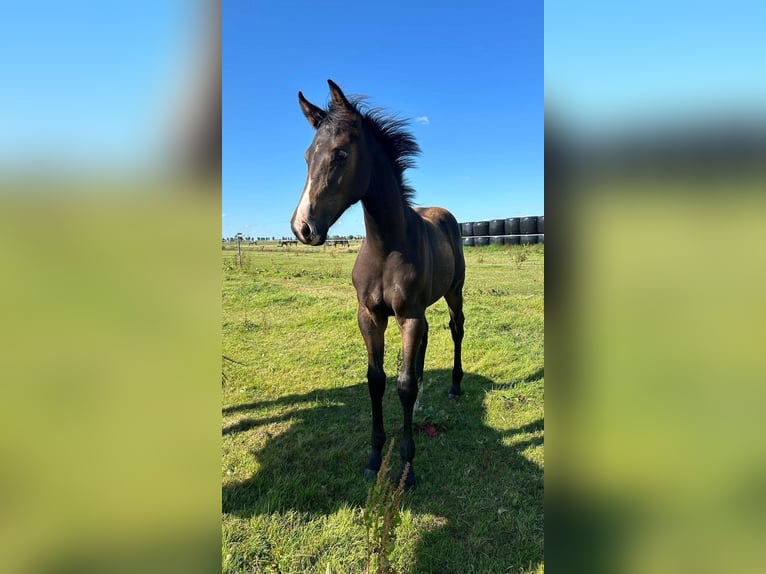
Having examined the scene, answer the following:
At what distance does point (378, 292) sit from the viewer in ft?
10.8

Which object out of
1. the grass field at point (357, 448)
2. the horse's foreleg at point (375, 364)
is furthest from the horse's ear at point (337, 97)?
the grass field at point (357, 448)

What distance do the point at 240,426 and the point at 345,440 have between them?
1.14m

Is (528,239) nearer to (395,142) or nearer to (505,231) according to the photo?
(505,231)

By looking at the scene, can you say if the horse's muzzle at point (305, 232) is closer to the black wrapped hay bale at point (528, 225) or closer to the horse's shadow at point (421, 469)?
the horse's shadow at point (421, 469)

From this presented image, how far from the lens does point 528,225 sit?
78.8ft

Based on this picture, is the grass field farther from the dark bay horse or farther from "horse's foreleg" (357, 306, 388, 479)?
the dark bay horse

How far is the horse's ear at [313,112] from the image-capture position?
286 centimetres

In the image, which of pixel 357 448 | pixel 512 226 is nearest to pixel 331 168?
pixel 357 448

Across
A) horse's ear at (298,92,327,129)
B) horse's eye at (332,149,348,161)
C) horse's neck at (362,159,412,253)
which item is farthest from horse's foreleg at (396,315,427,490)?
horse's ear at (298,92,327,129)
